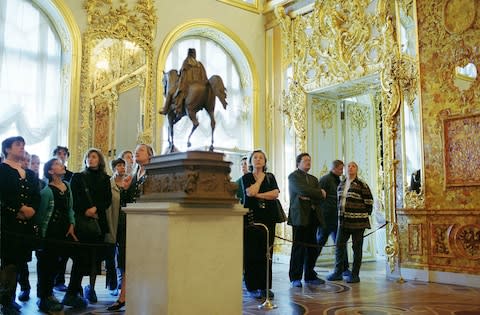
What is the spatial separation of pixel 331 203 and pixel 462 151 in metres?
1.62

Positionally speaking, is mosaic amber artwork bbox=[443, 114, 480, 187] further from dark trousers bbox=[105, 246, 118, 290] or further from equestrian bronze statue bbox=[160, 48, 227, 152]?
dark trousers bbox=[105, 246, 118, 290]

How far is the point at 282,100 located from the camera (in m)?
8.51

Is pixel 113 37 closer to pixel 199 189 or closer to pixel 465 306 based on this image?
pixel 199 189

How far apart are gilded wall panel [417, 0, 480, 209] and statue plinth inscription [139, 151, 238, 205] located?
3.67 m

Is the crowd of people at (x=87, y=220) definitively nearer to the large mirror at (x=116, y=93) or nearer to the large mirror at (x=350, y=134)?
the large mirror at (x=116, y=93)

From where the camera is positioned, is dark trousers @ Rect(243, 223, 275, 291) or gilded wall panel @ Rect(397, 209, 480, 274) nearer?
dark trousers @ Rect(243, 223, 275, 291)

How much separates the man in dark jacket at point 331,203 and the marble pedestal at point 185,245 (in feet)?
10.3

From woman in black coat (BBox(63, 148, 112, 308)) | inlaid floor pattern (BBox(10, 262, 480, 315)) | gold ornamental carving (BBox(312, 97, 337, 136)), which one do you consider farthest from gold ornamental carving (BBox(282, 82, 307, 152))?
woman in black coat (BBox(63, 148, 112, 308))

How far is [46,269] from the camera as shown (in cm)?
408

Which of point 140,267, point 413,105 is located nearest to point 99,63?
point 413,105

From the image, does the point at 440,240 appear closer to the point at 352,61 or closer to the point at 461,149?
the point at 461,149

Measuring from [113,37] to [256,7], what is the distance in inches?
112

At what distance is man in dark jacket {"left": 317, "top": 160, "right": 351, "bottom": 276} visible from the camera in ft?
20.3

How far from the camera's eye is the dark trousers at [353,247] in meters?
5.83
